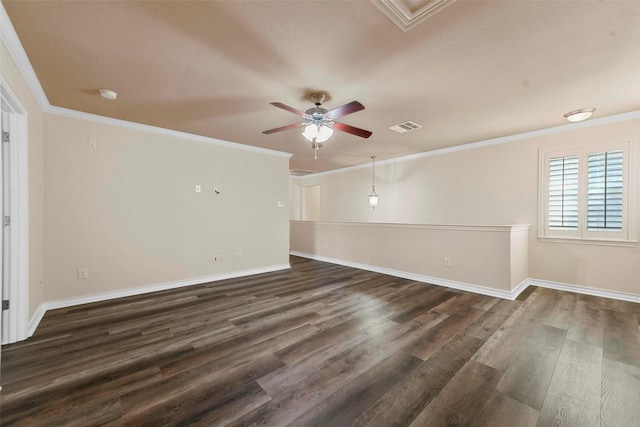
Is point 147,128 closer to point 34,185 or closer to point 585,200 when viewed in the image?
point 34,185

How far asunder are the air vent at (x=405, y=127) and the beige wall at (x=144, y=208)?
2.56 metres

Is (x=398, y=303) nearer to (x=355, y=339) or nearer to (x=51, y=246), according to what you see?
(x=355, y=339)

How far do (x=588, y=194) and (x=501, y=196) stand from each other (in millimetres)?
1088

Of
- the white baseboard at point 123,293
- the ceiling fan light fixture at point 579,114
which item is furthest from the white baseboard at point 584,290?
the white baseboard at point 123,293

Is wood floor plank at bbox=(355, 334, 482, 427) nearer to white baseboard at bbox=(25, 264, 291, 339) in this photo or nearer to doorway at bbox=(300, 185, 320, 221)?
white baseboard at bbox=(25, 264, 291, 339)

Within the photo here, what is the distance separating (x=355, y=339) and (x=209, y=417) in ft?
4.45

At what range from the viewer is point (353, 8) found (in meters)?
1.69

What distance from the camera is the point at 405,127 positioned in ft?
13.2

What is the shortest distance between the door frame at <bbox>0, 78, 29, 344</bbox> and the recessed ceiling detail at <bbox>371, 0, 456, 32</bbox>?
10.3 ft

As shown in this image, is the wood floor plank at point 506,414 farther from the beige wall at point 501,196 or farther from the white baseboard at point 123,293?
the white baseboard at point 123,293

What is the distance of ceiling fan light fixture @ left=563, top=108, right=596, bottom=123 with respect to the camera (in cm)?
331

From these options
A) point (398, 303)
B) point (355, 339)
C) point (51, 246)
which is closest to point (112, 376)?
point (355, 339)

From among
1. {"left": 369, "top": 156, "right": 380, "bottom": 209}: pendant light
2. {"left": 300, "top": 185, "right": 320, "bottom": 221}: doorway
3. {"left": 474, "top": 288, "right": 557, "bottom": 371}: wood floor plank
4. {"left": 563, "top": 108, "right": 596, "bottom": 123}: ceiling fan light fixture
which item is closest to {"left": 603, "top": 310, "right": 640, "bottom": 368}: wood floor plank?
{"left": 474, "top": 288, "right": 557, "bottom": 371}: wood floor plank

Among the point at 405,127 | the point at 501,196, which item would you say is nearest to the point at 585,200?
the point at 501,196
